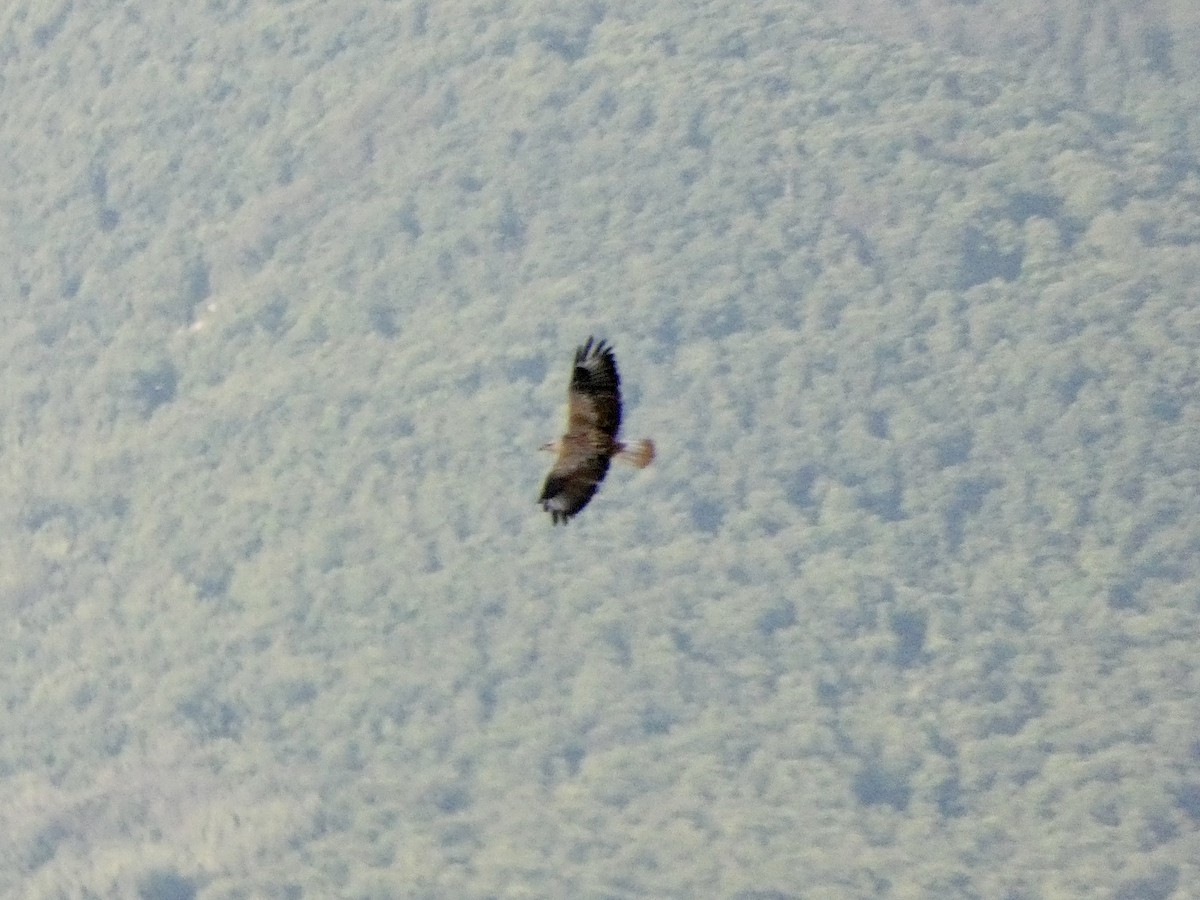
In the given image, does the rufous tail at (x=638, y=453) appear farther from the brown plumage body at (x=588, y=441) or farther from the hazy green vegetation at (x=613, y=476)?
the hazy green vegetation at (x=613, y=476)

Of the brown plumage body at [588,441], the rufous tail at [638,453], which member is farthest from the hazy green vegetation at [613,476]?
the rufous tail at [638,453]

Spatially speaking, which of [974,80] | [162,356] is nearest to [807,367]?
[974,80]

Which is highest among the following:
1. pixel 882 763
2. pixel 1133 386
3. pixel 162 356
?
pixel 162 356

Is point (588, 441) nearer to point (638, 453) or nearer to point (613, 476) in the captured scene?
point (638, 453)

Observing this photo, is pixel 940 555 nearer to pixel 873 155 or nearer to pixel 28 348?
pixel 873 155

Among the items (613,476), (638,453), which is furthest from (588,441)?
(613,476)

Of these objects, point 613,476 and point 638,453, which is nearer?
point 638,453
